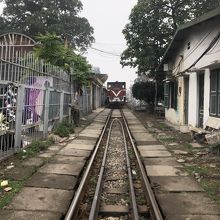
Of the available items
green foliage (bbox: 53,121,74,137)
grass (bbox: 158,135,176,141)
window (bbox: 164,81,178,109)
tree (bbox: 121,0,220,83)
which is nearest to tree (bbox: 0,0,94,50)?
tree (bbox: 121,0,220,83)

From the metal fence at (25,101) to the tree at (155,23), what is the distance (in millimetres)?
13481

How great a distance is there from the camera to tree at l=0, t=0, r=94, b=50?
139 ft

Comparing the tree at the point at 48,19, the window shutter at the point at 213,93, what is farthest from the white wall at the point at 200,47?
the tree at the point at 48,19

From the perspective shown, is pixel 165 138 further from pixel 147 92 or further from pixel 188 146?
pixel 147 92

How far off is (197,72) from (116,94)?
30193mm

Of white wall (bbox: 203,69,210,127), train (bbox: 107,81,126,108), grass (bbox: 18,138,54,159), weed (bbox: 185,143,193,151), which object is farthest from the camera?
train (bbox: 107,81,126,108)

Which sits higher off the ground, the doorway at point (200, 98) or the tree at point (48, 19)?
the tree at point (48, 19)

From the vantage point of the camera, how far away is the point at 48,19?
43.1 m

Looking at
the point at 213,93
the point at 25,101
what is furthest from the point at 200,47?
the point at 25,101

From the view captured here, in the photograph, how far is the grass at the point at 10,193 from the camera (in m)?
6.41

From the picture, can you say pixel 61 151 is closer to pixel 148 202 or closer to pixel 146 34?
pixel 148 202

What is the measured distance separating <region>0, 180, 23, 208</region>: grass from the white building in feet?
26.0

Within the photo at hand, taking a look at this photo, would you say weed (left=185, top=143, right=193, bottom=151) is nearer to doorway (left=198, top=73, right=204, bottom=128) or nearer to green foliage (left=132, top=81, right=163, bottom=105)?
doorway (left=198, top=73, right=204, bottom=128)

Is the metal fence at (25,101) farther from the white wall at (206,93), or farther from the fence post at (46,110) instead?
the white wall at (206,93)
